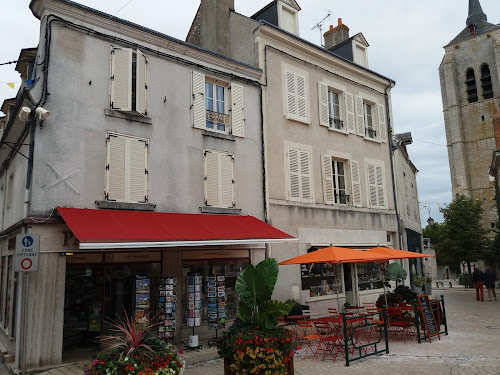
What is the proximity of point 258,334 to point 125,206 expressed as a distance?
432cm

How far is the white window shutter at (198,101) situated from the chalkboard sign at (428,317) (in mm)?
6380

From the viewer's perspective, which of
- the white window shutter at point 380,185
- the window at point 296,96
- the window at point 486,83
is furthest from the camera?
the window at point 486,83

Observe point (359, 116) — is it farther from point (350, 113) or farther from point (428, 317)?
point (428, 317)

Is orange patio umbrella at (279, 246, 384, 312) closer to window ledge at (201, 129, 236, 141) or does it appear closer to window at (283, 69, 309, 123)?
window ledge at (201, 129, 236, 141)

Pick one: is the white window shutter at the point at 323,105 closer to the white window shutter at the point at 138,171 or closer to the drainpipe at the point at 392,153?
the drainpipe at the point at 392,153

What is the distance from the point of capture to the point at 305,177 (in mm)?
12133

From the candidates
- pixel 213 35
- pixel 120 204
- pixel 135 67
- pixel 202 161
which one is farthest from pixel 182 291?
pixel 213 35

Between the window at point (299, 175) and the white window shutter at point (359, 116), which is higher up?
the white window shutter at point (359, 116)

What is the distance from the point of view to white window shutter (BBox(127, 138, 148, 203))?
28.6 feet

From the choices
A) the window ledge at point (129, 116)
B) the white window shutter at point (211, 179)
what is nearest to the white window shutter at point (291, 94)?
the white window shutter at point (211, 179)

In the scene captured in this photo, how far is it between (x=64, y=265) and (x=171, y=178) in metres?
2.90

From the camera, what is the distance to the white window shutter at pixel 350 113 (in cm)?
1397

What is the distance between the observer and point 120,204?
332 inches

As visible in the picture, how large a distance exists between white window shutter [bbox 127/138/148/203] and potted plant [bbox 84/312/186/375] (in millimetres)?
3959
